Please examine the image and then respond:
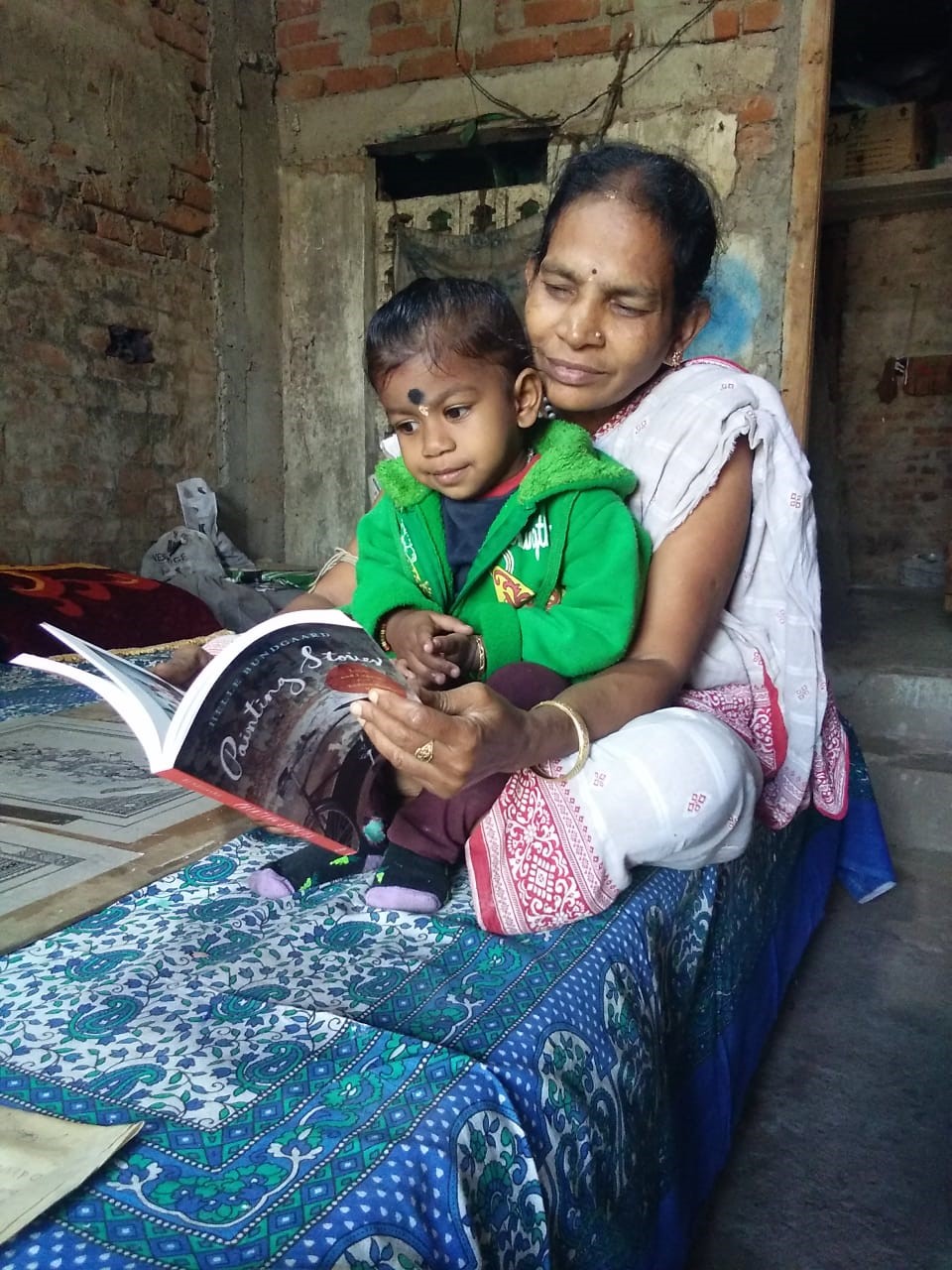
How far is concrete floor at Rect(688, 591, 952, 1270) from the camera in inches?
51.8

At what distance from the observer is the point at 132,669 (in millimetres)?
1003

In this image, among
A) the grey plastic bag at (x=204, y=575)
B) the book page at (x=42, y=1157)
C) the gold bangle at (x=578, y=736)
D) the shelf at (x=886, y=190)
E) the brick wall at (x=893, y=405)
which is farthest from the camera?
the brick wall at (x=893, y=405)

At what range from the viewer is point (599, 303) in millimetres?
1407

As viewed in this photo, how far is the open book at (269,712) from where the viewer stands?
87 cm

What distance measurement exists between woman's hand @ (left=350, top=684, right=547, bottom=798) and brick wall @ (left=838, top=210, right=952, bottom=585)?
255 inches

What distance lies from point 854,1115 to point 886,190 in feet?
14.2

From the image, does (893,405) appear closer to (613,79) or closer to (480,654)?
(613,79)

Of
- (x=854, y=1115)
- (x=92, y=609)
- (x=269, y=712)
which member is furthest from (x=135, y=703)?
(x=92, y=609)

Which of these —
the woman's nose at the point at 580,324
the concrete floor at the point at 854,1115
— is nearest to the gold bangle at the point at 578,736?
the woman's nose at the point at 580,324

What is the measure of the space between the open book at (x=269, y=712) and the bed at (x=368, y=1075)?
0.57 ft

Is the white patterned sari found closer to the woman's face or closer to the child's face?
the woman's face

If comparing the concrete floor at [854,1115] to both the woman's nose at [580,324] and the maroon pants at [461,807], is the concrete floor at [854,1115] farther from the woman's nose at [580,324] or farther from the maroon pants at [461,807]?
the woman's nose at [580,324]

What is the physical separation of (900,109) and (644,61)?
148cm

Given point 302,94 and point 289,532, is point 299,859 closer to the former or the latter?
point 289,532
